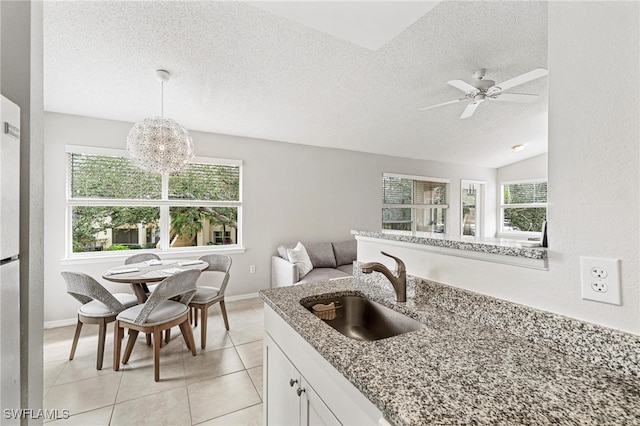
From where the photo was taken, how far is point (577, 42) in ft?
2.69

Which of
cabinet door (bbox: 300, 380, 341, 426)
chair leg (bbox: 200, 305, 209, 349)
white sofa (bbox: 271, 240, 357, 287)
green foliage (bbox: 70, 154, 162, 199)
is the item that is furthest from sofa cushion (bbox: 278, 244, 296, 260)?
cabinet door (bbox: 300, 380, 341, 426)

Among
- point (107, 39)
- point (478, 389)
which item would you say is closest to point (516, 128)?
point (478, 389)

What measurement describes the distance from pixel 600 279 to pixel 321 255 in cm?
362

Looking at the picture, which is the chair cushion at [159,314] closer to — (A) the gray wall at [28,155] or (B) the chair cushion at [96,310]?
(B) the chair cushion at [96,310]

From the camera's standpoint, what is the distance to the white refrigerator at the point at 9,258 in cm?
83

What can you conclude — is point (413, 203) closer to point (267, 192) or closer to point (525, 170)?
point (525, 170)

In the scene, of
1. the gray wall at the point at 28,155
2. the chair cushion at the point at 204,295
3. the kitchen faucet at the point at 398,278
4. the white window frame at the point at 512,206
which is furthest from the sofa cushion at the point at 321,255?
the white window frame at the point at 512,206

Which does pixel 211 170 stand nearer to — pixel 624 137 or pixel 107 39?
pixel 107 39

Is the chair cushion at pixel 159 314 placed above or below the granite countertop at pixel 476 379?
below

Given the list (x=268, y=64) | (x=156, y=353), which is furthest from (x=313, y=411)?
(x=268, y=64)

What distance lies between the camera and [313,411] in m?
0.98

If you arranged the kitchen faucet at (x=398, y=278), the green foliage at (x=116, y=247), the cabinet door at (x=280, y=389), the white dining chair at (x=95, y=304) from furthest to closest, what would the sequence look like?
the green foliage at (x=116, y=247), the white dining chair at (x=95, y=304), the kitchen faucet at (x=398, y=278), the cabinet door at (x=280, y=389)

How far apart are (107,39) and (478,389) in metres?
3.10

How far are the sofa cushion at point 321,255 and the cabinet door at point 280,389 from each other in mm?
2775
